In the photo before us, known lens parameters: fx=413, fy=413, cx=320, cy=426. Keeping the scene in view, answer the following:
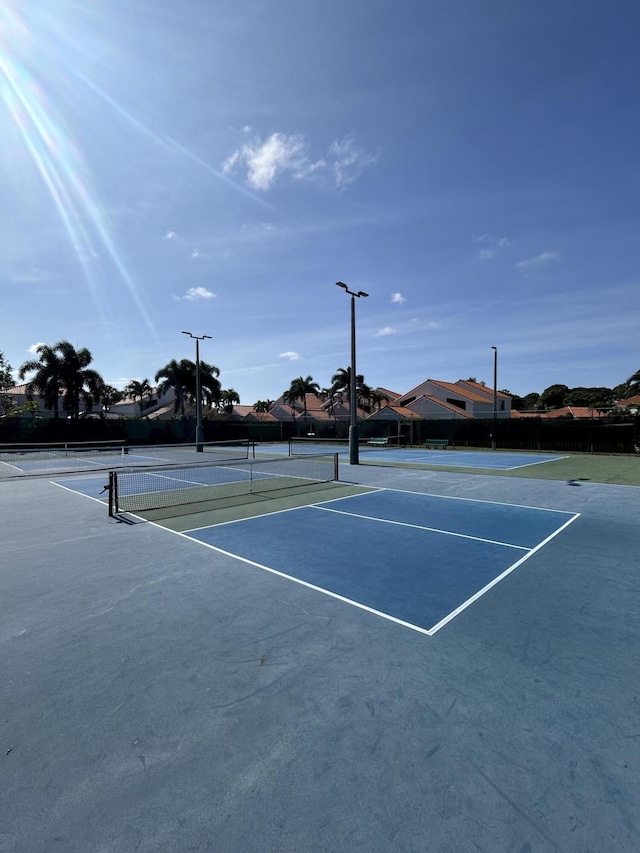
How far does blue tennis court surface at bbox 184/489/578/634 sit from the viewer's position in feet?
17.8

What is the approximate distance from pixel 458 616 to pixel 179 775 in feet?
10.9

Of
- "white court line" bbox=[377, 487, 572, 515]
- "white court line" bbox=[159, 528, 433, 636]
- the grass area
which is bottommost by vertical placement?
"white court line" bbox=[159, 528, 433, 636]

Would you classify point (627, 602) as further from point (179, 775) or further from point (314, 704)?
point (179, 775)

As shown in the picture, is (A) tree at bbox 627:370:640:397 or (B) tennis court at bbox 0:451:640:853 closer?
(B) tennis court at bbox 0:451:640:853

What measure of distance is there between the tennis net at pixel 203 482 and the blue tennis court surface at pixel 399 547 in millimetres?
2958

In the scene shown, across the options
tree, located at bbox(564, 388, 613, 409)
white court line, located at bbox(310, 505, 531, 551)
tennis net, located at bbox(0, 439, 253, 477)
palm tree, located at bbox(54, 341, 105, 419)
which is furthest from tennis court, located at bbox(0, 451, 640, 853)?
tree, located at bbox(564, 388, 613, 409)

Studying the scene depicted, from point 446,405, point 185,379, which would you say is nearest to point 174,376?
point 185,379

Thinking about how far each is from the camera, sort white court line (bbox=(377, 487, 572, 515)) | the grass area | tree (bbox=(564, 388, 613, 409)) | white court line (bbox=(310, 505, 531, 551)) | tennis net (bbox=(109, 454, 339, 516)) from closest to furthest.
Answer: white court line (bbox=(310, 505, 531, 551)), white court line (bbox=(377, 487, 572, 515)), tennis net (bbox=(109, 454, 339, 516)), the grass area, tree (bbox=(564, 388, 613, 409))

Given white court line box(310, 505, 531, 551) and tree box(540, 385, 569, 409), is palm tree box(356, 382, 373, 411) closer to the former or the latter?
white court line box(310, 505, 531, 551)

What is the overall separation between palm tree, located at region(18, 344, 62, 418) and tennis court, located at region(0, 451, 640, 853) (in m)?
42.0

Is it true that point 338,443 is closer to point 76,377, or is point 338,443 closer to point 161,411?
point 76,377

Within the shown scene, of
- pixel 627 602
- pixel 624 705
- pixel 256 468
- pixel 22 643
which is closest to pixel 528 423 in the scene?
pixel 256 468

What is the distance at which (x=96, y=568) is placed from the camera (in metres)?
6.50

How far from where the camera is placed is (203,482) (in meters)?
Answer: 16.0
